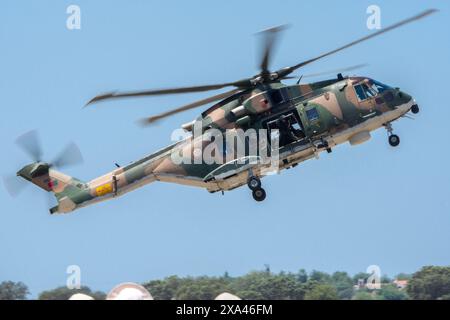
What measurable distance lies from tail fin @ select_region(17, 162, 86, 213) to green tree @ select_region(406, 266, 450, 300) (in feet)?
43.7

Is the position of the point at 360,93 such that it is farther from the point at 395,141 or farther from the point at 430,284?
the point at 430,284

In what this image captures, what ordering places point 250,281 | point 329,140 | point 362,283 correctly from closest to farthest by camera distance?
point 329,140 < point 250,281 < point 362,283

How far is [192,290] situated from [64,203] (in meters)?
6.70

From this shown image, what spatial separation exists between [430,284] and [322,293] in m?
4.57

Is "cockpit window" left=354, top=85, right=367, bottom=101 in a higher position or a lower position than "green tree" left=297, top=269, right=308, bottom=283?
higher

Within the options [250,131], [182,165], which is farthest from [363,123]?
[182,165]

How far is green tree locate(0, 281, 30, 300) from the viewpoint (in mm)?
39000

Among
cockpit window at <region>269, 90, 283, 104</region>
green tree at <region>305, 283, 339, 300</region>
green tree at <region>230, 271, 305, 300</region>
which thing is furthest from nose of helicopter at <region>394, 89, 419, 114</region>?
green tree at <region>230, 271, 305, 300</region>

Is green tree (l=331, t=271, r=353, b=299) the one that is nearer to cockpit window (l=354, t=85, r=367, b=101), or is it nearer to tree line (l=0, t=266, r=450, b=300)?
tree line (l=0, t=266, r=450, b=300)

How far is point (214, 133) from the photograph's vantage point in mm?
33125

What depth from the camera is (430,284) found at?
40344 millimetres

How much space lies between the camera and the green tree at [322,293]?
3794 centimetres
